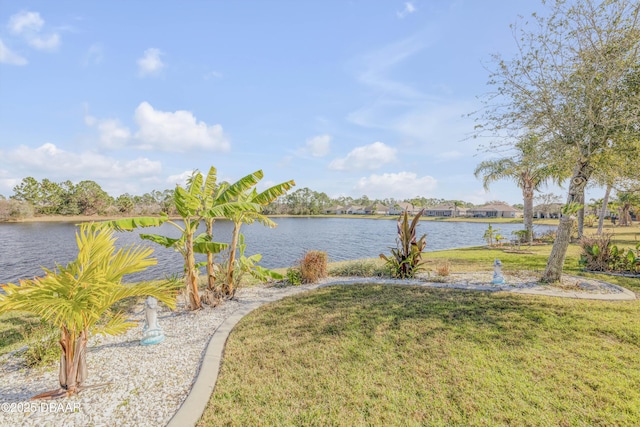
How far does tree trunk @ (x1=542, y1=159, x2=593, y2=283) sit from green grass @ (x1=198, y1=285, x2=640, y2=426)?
69.6 inches

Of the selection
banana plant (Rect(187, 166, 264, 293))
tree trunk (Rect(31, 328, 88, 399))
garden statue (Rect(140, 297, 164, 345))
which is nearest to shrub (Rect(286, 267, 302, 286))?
banana plant (Rect(187, 166, 264, 293))

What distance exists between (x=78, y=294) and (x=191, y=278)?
3.14m

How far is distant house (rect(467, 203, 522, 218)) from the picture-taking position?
75.4 meters

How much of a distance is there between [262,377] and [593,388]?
3830mm

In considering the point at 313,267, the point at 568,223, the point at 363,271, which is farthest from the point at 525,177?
the point at 313,267

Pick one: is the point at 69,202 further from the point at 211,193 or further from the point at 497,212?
the point at 497,212

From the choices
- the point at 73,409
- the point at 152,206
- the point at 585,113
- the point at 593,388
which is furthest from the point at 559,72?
the point at 152,206

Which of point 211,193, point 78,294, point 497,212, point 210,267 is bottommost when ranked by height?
point 210,267

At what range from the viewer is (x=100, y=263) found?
3.23 m

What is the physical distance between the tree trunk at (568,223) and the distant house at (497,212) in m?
79.8

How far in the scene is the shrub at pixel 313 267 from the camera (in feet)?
28.3

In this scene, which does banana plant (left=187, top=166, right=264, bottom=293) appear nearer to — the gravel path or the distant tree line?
the gravel path

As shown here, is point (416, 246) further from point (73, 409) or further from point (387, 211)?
point (387, 211)

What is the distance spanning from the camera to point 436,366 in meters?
3.68
